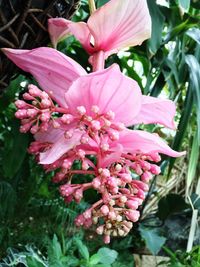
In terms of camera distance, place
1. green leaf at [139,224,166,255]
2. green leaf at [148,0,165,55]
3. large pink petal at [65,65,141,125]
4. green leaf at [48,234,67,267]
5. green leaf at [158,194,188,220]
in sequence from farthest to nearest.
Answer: green leaf at [158,194,188,220] < green leaf at [139,224,166,255] < green leaf at [48,234,67,267] < green leaf at [148,0,165,55] < large pink petal at [65,65,141,125]

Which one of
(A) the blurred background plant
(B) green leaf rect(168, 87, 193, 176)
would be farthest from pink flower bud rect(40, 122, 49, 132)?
(B) green leaf rect(168, 87, 193, 176)

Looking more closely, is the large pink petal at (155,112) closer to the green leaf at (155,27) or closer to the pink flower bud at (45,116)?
the pink flower bud at (45,116)

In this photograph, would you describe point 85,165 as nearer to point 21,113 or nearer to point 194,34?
point 21,113

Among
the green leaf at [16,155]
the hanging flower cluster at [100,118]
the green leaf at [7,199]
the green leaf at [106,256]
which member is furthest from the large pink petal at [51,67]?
the green leaf at [7,199]

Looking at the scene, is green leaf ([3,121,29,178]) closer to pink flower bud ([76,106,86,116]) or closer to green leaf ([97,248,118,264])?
green leaf ([97,248,118,264])

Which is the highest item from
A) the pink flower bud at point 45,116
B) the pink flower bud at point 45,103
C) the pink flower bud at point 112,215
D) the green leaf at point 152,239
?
the pink flower bud at point 45,103

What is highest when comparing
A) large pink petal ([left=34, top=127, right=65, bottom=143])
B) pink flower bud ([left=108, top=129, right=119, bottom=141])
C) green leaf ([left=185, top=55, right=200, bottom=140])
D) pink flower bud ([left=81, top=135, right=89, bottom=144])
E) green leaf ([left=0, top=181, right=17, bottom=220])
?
pink flower bud ([left=108, top=129, right=119, bottom=141])

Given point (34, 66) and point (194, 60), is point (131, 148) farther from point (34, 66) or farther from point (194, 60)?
point (194, 60)
